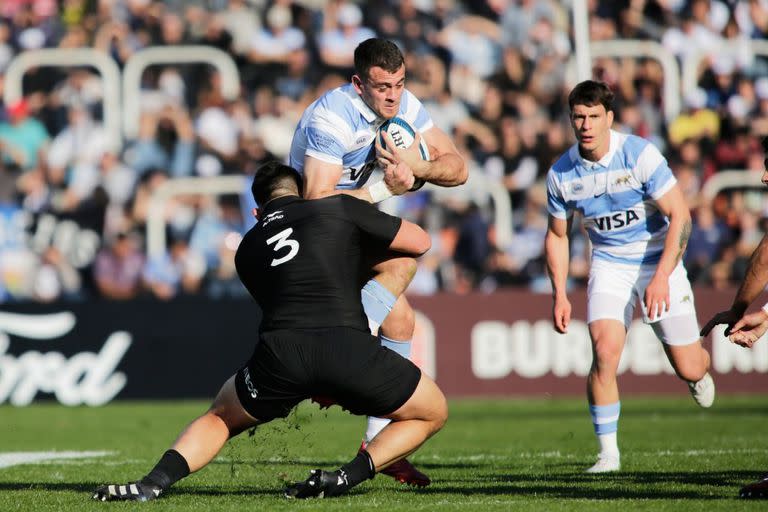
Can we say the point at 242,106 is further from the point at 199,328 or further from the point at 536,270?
the point at 536,270

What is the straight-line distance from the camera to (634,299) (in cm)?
965

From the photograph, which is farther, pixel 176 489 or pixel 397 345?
pixel 397 345

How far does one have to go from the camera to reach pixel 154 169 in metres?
17.5

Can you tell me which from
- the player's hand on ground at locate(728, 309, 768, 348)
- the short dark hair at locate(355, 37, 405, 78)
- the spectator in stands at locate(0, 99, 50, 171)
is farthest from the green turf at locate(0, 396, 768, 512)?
the spectator in stands at locate(0, 99, 50, 171)

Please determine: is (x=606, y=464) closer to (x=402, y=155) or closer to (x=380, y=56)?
(x=402, y=155)

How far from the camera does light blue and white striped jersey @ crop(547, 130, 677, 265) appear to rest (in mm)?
9375

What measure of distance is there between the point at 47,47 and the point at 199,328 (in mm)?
5238

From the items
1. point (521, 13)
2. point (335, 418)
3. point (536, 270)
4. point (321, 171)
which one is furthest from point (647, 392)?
point (321, 171)

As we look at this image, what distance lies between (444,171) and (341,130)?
75 cm

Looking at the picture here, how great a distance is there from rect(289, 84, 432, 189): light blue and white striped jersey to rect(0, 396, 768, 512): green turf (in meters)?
1.74

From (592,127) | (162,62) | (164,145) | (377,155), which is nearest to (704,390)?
Answer: (592,127)

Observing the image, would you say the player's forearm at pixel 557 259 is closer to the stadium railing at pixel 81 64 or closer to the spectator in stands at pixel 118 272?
the spectator in stands at pixel 118 272

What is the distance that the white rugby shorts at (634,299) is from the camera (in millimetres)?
9453

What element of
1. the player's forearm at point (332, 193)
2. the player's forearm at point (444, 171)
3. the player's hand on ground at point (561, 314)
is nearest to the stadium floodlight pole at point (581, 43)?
the player's hand on ground at point (561, 314)
